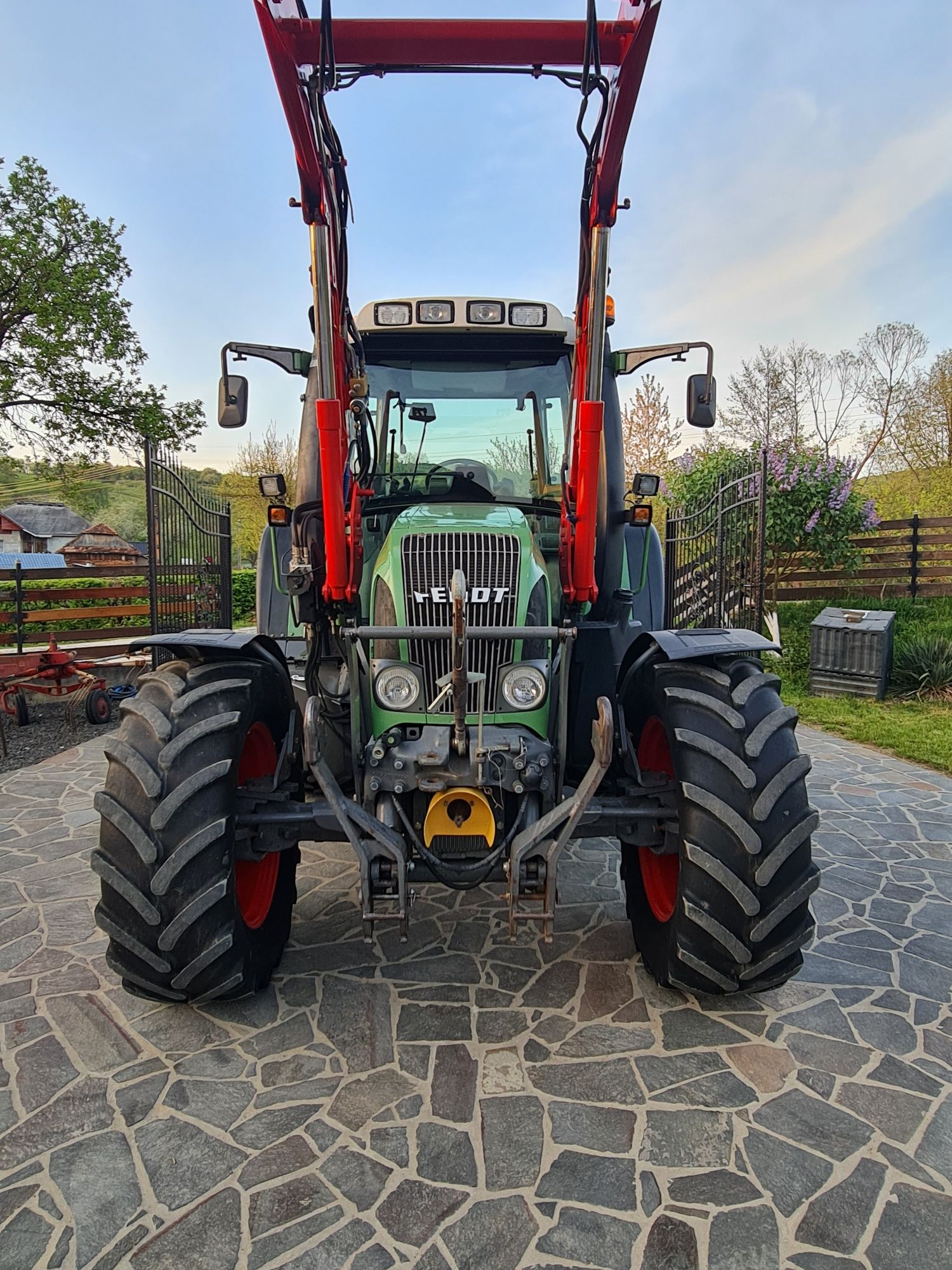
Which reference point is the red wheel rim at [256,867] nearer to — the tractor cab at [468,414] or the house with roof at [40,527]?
the tractor cab at [468,414]

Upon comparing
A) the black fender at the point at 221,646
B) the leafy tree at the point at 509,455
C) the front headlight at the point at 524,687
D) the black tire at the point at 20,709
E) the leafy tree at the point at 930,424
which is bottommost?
the black tire at the point at 20,709

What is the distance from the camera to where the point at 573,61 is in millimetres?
2771

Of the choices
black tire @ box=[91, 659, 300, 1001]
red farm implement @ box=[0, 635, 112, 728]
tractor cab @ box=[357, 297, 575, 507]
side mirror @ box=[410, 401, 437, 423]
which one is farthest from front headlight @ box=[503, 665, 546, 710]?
red farm implement @ box=[0, 635, 112, 728]

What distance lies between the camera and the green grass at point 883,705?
6832 millimetres

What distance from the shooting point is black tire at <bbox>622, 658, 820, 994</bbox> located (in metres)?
2.38

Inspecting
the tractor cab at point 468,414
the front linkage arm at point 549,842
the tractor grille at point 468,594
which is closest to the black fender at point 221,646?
the tractor grille at point 468,594

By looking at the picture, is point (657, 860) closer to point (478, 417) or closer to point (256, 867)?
point (256, 867)

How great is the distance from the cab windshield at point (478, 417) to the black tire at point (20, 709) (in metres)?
6.74

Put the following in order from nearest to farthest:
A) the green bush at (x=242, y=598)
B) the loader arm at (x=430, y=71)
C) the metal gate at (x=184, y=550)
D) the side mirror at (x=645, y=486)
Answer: the loader arm at (x=430, y=71)
the side mirror at (x=645, y=486)
the metal gate at (x=184, y=550)
the green bush at (x=242, y=598)

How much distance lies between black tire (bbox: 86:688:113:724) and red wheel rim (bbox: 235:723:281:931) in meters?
6.18

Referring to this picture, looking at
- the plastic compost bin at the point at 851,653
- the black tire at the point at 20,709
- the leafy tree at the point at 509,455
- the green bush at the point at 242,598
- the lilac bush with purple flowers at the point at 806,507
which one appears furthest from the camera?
the green bush at the point at 242,598

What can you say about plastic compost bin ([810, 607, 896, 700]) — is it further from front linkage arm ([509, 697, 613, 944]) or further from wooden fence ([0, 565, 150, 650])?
wooden fence ([0, 565, 150, 650])

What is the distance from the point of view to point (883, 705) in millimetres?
8422

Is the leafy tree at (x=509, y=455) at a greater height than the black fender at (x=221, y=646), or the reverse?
the leafy tree at (x=509, y=455)
